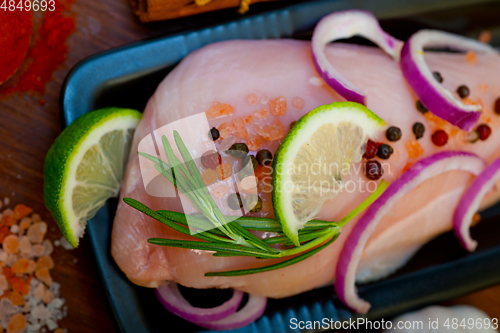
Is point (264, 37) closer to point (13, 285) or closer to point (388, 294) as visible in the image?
point (388, 294)

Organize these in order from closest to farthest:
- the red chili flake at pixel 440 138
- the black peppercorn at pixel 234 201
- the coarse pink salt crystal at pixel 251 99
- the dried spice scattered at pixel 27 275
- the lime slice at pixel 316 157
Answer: the lime slice at pixel 316 157 → the black peppercorn at pixel 234 201 → the coarse pink salt crystal at pixel 251 99 → the red chili flake at pixel 440 138 → the dried spice scattered at pixel 27 275

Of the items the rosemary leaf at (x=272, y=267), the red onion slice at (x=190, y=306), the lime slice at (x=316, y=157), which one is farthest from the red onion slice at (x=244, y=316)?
the lime slice at (x=316, y=157)

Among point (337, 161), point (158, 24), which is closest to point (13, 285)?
point (158, 24)

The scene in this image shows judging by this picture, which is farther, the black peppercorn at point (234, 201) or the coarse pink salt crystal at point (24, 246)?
the coarse pink salt crystal at point (24, 246)

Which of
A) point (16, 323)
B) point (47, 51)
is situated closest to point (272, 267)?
point (16, 323)

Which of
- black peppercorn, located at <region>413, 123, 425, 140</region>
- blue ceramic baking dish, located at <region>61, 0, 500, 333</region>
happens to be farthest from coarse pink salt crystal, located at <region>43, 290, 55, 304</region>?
Answer: black peppercorn, located at <region>413, 123, 425, 140</region>

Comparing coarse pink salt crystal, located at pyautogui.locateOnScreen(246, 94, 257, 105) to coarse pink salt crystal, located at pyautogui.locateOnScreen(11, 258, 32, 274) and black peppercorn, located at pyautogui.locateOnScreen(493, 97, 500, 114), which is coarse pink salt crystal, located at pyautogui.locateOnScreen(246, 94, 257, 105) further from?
coarse pink salt crystal, located at pyautogui.locateOnScreen(11, 258, 32, 274)

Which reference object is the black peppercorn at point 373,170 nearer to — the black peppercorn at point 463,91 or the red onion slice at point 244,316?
the black peppercorn at point 463,91

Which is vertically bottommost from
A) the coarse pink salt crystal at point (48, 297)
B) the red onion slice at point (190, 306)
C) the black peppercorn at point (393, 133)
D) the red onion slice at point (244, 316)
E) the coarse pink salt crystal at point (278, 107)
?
the coarse pink salt crystal at point (48, 297)
